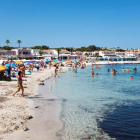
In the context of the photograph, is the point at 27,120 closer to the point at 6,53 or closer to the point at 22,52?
the point at 6,53

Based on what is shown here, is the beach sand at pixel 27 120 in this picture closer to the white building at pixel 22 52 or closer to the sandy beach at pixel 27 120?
the sandy beach at pixel 27 120

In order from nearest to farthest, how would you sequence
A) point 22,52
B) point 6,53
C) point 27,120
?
point 27,120, point 6,53, point 22,52

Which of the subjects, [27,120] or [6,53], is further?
[6,53]

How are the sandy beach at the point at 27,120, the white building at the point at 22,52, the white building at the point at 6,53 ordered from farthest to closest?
the white building at the point at 22,52 < the white building at the point at 6,53 < the sandy beach at the point at 27,120

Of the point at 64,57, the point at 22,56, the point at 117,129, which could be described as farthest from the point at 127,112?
the point at 64,57

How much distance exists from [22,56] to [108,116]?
233ft

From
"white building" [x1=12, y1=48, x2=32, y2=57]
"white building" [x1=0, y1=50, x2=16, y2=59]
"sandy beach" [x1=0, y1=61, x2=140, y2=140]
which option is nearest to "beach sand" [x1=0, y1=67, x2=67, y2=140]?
"sandy beach" [x1=0, y1=61, x2=140, y2=140]

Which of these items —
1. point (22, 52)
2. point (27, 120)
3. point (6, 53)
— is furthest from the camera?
point (22, 52)

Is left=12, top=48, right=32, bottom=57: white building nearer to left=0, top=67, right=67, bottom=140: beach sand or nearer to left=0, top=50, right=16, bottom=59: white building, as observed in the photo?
left=0, top=50, right=16, bottom=59: white building

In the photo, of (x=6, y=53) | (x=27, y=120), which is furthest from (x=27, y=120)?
(x=6, y=53)

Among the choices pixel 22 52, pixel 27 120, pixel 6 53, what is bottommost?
pixel 27 120

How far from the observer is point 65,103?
43.9 feet

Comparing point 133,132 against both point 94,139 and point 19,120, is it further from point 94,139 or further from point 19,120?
point 19,120

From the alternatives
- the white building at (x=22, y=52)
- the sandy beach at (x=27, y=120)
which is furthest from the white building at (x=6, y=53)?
the sandy beach at (x=27, y=120)
